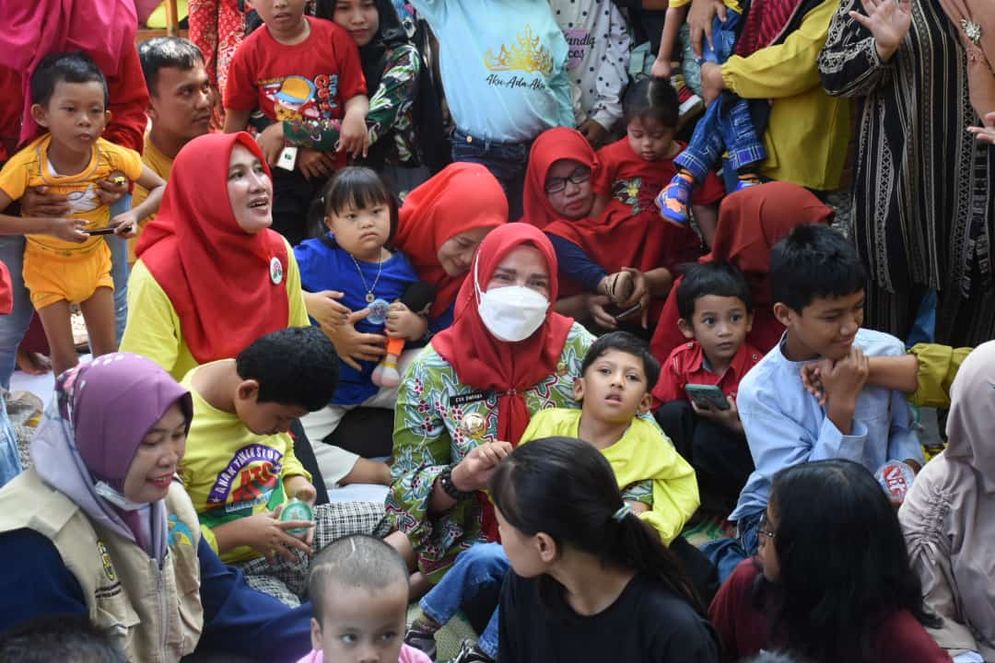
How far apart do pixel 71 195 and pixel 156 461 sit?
207 centimetres

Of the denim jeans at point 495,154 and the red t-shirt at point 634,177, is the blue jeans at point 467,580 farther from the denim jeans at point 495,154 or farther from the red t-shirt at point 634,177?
the denim jeans at point 495,154

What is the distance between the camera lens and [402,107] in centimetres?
485

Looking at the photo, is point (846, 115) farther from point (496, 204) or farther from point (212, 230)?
point (212, 230)

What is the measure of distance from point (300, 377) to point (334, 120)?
1984 millimetres

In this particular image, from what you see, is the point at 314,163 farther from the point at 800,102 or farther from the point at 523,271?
the point at 800,102

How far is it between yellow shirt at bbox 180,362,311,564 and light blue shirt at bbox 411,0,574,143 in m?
1.92

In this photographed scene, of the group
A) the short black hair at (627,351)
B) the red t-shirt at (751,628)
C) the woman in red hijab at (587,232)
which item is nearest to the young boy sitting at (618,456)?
the short black hair at (627,351)

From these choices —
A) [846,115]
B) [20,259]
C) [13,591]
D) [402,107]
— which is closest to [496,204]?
[402,107]

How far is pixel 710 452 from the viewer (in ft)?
11.8

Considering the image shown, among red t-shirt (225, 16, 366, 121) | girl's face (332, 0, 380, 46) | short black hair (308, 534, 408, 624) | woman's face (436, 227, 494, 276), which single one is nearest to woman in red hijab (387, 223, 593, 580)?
woman's face (436, 227, 494, 276)

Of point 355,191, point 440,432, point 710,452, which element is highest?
point 355,191

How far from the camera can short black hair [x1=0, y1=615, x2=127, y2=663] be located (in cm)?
198

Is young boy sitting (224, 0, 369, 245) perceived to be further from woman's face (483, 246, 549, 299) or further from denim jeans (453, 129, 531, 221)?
woman's face (483, 246, 549, 299)

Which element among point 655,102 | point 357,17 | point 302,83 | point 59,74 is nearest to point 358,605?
point 59,74
